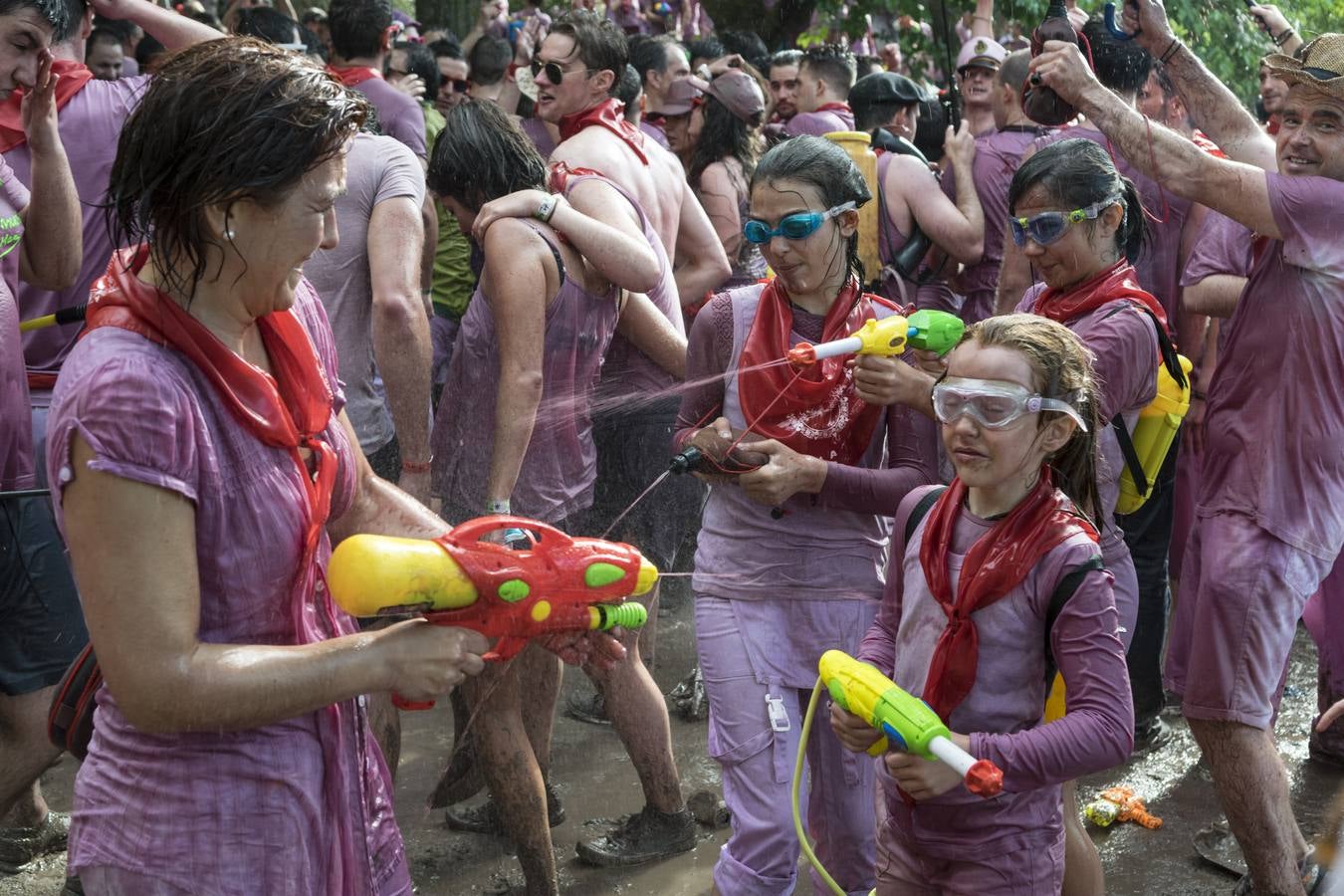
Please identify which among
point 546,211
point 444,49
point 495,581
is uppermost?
point 495,581

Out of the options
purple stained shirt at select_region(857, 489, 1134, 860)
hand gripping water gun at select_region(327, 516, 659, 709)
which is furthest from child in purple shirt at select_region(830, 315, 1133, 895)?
hand gripping water gun at select_region(327, 516, 659, 709)

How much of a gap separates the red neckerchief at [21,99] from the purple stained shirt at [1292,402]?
3.66 metres

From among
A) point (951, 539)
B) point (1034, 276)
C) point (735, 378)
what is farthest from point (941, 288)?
point (951, 539)

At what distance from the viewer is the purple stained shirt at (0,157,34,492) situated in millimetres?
4023

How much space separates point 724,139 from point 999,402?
4858 mm

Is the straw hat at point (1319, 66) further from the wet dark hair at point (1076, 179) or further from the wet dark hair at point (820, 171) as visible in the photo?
the wet dark hair at point (820, 171)

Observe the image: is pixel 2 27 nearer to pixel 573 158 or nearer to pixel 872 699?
pixel 573 158

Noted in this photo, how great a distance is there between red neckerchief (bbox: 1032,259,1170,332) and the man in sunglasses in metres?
0.30

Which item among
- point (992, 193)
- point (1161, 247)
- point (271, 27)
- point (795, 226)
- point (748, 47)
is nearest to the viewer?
point (795, 226)

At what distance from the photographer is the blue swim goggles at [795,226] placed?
3742 millimetres

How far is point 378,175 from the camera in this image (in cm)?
494

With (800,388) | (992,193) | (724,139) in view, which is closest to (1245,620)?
(800,388)

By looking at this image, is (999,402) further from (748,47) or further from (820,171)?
(748,47)

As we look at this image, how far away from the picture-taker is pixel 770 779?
3646 millimetres
